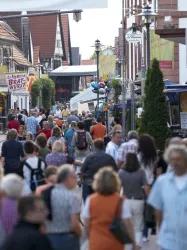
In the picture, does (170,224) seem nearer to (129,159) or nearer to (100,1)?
(129,159)

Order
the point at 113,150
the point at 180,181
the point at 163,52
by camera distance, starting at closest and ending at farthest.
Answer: the point at 180,181 < the point at 113,150 < the point at 163,52

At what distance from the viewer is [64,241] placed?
34.1 ft

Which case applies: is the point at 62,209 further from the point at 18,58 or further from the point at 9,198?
the point at 18,58

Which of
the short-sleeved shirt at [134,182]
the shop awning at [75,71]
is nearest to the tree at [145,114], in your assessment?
the short-sleeved shirt at [134,182]

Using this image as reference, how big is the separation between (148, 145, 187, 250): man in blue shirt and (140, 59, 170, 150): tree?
1599 cm

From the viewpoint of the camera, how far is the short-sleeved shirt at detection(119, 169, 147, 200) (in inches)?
519

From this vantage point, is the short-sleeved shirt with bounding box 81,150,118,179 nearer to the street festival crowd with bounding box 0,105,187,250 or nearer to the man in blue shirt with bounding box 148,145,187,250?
the street festival crowd with bounding box 0,105,187,250

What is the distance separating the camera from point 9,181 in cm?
914

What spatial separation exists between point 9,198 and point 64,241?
1.24m

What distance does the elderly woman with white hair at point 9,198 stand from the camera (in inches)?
361

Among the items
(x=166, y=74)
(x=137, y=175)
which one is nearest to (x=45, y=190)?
(x=137, y=175)

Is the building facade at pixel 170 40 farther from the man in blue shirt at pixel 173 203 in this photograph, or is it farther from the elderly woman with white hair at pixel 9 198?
the elderly woman with white hair at pixel 9 198

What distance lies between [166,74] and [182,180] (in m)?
34.9

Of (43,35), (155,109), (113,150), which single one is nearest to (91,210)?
(113,150)
